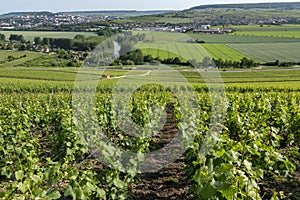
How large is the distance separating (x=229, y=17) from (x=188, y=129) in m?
173

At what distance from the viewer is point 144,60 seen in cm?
6044

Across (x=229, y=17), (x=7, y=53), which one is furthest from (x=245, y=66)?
(x=229, y=17)

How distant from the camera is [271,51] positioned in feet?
254

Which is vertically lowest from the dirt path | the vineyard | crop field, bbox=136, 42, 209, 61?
the dirt path

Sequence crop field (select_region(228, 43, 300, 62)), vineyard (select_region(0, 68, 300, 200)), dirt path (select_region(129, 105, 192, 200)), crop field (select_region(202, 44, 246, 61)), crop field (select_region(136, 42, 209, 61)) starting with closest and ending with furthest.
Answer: vineyard (select_region(0, 68, 300, 200)), dirt path (select_region(129, 105, 192, 200)), crop field (select_region(136, 42, 209, 61)), crop field (select_region(228, 43, 300, 62)), crop field (select_region(202, 44, 246, 61))

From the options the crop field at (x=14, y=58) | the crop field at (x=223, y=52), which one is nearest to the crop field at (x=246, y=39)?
the crop field at (x=223, y=52)

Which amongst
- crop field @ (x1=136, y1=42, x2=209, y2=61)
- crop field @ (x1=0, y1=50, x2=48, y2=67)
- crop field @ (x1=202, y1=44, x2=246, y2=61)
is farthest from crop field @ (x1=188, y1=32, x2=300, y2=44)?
crop field @ (x1=136, y1=42, x2=209, y2=61)

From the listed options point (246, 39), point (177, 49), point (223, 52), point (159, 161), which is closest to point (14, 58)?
point (223, 52)

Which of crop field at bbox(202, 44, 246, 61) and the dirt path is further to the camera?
crop field at bbox(202, 44, 246, 61)

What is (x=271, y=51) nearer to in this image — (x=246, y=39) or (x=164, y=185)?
(x=246, y=39)

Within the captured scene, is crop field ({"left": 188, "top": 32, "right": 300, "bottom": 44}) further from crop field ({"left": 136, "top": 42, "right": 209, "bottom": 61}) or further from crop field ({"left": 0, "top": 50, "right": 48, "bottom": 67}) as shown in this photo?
crop field ({"left": 136, "top": 42, "right": 209, "bottom": 61})

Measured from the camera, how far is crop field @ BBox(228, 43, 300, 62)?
69.1 metres

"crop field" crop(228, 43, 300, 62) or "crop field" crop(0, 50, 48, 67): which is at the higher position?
"crop field" crop(228, 43, 300, 62)

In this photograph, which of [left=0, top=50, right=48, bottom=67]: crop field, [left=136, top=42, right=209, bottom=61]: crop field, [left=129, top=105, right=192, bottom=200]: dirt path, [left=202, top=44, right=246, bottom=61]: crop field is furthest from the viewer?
[left=0, top=50, right=48, bottom=67]: crop field
